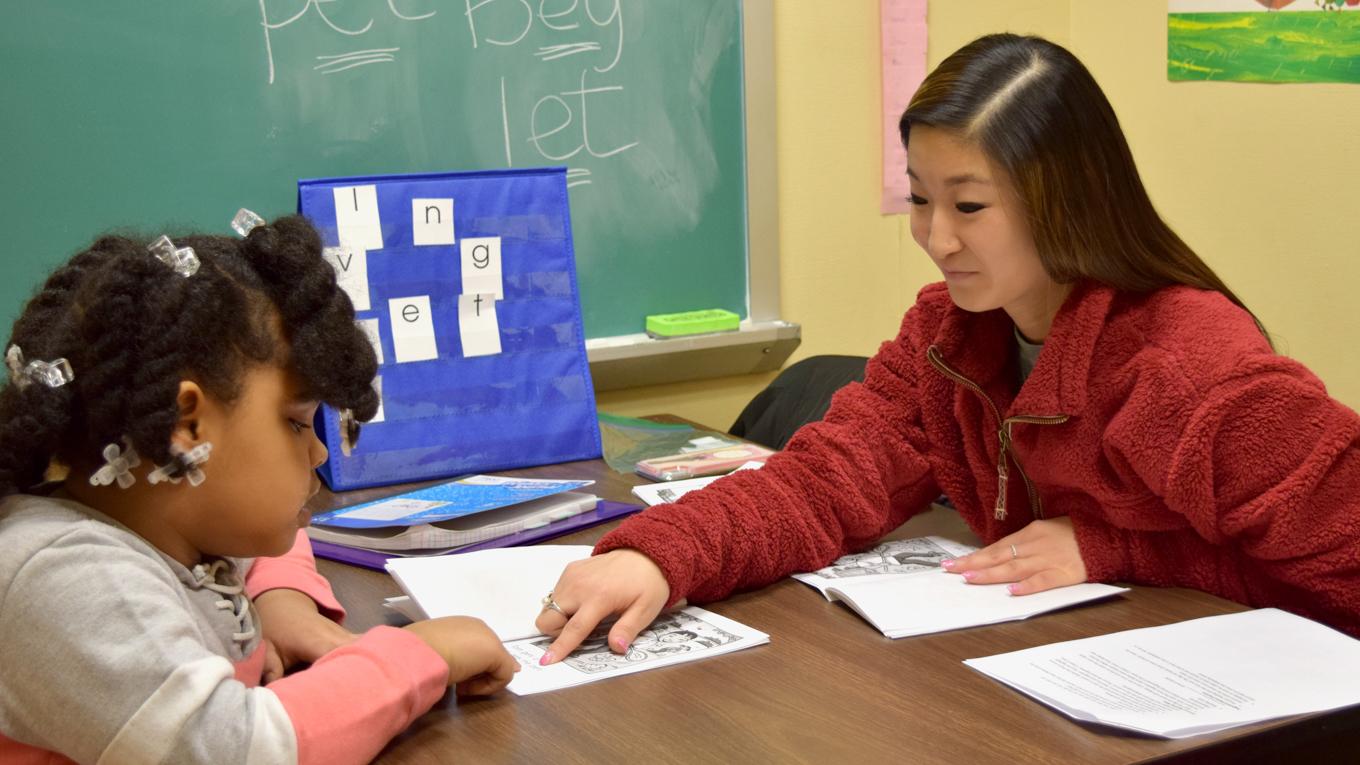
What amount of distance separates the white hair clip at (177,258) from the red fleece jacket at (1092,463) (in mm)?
503

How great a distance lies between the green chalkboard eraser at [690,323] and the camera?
243cm

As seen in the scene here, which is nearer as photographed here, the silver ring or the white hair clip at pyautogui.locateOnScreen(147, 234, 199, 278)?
the white hair clip at pyautogui.locateOnScreen(147, 234, 199, 278)

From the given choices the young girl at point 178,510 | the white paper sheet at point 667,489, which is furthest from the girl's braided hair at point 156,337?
the white paper sheet at point 667,489

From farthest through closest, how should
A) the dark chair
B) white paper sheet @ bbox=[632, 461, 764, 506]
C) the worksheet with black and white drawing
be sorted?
the dark chair < white paper sheet @ bbox=[632, 461, 764, 506] < the worksheet with black and white drawing

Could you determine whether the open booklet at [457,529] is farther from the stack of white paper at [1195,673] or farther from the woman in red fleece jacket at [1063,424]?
the stack of white paper at [1195,673]

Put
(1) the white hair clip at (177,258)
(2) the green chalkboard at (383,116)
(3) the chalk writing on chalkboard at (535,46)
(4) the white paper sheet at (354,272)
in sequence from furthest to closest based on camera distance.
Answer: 1. (3) the chalk writing on chalkboard at (535,46)
2. (2) the green chalkboard at (383,116)
3. (4) the white paper sheet at (354,272)
4. (1) the white hair clip at (177,258)

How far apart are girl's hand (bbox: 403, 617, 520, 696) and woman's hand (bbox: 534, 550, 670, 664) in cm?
8

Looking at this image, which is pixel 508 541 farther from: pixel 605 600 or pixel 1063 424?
pixel 1063 424

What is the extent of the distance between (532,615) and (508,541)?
10.2 inches

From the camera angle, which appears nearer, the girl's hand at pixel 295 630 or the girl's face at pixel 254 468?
the girl's face at pixel 254 468

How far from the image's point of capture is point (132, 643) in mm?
845

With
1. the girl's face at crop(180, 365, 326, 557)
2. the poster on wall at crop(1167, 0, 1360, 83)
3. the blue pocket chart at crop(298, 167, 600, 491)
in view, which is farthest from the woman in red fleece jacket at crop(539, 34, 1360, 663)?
the poster on wall at crop(1167, 0, 1360, 83)

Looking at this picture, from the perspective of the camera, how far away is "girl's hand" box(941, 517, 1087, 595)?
1.29 m

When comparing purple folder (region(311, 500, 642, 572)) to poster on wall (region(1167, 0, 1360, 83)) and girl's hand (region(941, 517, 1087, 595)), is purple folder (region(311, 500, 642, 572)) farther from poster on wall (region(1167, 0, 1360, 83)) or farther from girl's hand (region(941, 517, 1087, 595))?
poster on wall (region(1167, 0, 1360, 83))
